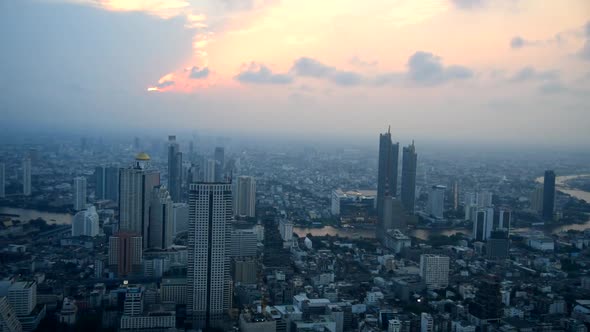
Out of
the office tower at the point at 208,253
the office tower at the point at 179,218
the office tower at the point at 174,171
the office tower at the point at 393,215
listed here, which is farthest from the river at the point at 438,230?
the office tower at the point at 208,253

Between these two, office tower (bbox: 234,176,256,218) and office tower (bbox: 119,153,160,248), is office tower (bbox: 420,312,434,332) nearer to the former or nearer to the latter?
office tower (bbox: 119,153,160,248)

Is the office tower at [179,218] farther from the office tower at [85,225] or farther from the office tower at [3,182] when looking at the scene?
the office tower at [3,182]

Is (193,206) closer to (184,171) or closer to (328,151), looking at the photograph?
(184,171)

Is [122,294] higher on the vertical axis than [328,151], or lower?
lower

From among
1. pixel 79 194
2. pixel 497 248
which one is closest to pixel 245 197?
pixel 79 194

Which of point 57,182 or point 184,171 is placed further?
A: point 184,171

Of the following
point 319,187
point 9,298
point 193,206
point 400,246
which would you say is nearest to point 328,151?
point 319,187
